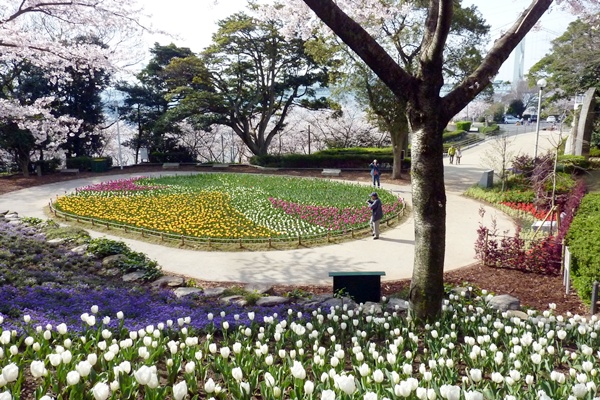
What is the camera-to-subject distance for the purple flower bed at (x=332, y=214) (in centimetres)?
1409

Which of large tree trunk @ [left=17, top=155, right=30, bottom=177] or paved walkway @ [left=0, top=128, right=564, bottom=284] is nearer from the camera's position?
paved walkway @ [left=0, top=128, right=564, bottom=284]

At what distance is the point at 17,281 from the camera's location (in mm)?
7145

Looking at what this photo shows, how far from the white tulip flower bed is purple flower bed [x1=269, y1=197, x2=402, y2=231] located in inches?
318

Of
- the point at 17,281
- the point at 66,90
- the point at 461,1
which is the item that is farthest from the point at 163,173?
the point at 17,281

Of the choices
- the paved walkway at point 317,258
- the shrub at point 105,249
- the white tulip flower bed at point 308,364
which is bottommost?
the paved walkway at point 317,258

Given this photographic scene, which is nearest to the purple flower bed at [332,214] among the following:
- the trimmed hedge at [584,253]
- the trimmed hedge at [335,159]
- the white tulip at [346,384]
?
the trimmed hedge at [584,253]

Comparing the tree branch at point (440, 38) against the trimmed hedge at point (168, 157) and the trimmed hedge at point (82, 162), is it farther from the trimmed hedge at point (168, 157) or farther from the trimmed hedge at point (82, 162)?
the trimmed hedge at point (168, 157)

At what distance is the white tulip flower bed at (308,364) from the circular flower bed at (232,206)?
789 centimetres

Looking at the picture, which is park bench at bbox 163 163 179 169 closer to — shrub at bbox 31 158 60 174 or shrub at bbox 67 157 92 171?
shrub at bbox 67 157 92 171

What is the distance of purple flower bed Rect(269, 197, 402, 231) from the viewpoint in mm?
14094

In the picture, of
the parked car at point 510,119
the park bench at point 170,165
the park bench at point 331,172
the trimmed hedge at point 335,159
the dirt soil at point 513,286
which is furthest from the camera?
the parked car at point 510,119

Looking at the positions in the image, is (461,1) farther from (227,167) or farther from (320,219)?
(227,167)

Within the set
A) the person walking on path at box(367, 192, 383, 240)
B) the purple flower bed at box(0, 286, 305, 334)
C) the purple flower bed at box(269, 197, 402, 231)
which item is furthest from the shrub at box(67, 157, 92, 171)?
the purple flower bed at box(0, 286, 305, 334)

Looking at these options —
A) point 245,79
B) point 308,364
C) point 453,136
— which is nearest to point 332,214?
point 308,364
